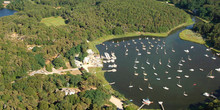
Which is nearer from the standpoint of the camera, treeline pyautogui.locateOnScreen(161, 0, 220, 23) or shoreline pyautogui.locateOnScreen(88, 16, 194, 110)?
shoreline pyautogui.locateOnScreen(88, 16, 194, 110)

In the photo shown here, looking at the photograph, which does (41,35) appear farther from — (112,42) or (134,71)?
(134,71)

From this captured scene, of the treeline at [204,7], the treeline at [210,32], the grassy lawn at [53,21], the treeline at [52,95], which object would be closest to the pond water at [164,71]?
the treeline at [210,32]

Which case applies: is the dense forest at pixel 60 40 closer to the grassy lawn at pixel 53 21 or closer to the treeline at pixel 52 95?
the treeline at pixel 52 95

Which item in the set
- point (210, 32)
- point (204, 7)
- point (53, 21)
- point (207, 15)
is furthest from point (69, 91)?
point (204, 7)

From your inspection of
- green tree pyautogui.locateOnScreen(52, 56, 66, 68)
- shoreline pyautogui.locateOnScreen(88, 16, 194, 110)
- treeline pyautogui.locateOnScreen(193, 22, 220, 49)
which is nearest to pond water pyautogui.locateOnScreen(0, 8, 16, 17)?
shoreline pyautogui.locateOnScreen(88, 16, 194, 110)

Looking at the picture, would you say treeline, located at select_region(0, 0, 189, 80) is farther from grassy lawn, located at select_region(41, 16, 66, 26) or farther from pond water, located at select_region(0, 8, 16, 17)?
pond water, located at select_region(0, 8, 16, 17)

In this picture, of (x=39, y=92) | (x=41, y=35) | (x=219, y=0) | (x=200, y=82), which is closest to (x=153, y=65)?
(x=200, y=82)

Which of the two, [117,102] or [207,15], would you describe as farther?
[207,15]

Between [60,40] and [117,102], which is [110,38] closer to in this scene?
[60,40]
